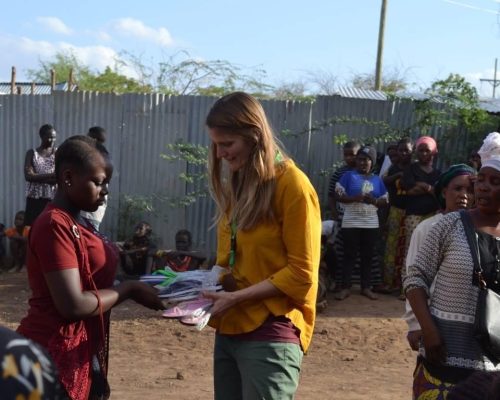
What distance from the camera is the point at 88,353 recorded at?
3143mm

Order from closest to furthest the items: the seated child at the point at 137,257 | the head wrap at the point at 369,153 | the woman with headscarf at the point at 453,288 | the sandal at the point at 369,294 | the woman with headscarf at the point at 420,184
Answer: the woman with headscarf at the point at 453,288
the woman with headscarf at the point at 420,184
the head wrap at the point at 369,153
the sandal at the point at 369,294
the seated child at the point at 137,257

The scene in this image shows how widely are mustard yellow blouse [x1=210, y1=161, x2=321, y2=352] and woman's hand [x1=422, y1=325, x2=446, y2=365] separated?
21.0 inches

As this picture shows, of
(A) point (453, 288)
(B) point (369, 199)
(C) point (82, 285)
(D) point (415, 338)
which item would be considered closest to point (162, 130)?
(B) point (369, 199)

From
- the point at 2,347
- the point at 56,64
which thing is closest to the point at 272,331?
the point at 2,347

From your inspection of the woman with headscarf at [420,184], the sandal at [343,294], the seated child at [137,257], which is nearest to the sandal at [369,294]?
the sandal at [343,294]

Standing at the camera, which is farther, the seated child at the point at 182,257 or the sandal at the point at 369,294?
the sandal at the point at 369,294

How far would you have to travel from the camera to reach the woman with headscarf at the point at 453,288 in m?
3.34

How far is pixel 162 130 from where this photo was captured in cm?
1131

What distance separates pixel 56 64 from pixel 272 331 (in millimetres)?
29884

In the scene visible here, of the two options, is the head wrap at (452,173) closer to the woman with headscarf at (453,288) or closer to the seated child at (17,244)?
the woman with headscarf at (453,288)

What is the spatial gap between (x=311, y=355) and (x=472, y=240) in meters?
4.36

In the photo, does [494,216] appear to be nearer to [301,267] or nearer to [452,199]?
[452,199]

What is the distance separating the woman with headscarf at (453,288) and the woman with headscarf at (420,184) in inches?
227

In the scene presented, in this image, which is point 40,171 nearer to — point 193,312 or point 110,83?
point 193,312
